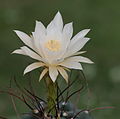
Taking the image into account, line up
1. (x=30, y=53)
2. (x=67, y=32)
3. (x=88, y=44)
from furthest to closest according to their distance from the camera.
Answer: (x=88, y=44), (x=67, y=32), (x=30, y=53)

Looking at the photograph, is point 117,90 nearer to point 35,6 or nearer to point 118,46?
point 118,46

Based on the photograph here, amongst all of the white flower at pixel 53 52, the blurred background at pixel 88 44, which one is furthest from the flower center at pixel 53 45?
the blurred background at pixel 88 44

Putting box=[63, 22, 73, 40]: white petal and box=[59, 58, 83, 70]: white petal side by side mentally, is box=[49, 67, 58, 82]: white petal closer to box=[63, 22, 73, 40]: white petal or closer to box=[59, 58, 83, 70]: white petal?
box=[59, 58, 83, 70]: white petal

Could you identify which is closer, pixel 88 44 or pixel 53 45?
pixel 53 45

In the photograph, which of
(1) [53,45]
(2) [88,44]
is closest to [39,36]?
(1) [53,45]

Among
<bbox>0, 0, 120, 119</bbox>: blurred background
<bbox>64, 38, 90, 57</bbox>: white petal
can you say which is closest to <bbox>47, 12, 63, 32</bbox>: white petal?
<bbox>64, 38, 90, 57</bbox>: white petal

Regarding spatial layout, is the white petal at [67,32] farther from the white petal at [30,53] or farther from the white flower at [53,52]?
the white petal at [30,53]

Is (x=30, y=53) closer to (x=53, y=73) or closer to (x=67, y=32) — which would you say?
(x=53, y=73)
